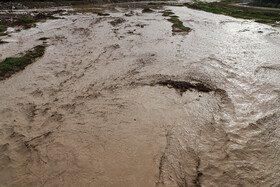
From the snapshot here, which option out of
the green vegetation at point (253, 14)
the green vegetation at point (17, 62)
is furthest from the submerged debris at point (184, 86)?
the green vegetation at point (253, 14)

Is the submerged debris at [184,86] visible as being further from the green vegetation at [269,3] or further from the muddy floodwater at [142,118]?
the green vegetation at [269,3]

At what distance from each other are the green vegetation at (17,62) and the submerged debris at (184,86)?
7.70 m

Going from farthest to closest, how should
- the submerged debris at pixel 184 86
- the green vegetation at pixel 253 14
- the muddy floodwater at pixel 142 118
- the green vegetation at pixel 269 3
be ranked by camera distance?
the green vegetation at pixel 269 3, the green vegetation at pixel 253 14, the submerged debris at pixel 184 86, the muddy floodwater at pixel 142 118

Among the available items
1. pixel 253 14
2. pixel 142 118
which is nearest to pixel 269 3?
pixel 253 14

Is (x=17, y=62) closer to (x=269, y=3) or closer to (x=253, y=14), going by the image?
(x=253, y=14)

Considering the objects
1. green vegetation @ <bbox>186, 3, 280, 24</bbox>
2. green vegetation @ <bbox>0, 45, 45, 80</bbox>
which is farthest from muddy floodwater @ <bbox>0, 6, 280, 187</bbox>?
green vegetation @ <bbox>186, 3, 280, 24</bbox>

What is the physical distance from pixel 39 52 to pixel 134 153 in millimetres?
9672

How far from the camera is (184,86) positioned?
23.7 feet

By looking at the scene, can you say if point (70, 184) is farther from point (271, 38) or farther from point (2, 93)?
point (271, 38)

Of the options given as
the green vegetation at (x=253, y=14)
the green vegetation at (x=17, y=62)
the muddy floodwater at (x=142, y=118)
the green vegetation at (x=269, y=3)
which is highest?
the green vegetation at (x=269, y=3)

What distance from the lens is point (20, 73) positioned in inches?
320

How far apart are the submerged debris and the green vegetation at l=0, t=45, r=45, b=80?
25.3ft

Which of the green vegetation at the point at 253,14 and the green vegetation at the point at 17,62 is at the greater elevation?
the green vegetation at the point at 253,14

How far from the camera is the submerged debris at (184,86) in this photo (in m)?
7.05
